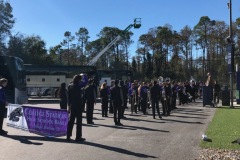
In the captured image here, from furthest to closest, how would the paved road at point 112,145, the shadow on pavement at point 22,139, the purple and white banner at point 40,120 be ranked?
the purple and white banner at point 40,120, the shadow on pavement at point 22,139, the paved road at point 112,145

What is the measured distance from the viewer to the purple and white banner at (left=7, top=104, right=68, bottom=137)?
37.8 ft

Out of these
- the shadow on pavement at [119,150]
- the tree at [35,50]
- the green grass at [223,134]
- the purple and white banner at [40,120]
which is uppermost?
the tree at [35,50]

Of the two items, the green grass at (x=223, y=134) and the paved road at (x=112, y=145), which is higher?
the green grass at (x=223, y=134)

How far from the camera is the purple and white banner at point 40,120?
11.5m

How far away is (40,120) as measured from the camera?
1218 cm

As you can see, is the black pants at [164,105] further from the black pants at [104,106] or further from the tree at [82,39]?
the tree at [82,39]

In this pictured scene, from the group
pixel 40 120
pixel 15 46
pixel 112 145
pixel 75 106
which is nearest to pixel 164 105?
pixel 40 120

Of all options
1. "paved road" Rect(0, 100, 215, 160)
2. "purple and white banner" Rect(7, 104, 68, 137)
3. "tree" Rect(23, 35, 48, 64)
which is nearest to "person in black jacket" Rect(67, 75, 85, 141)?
"purple and white banner" Rect(7, 104, 68, 137)

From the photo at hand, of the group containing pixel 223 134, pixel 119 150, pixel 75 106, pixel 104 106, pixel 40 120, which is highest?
pixel 75 106

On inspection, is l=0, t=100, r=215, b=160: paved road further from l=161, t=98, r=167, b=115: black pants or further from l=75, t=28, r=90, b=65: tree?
l=75, t=28, r=90, b=65: tree

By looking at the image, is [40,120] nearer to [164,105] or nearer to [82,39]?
[164,105]

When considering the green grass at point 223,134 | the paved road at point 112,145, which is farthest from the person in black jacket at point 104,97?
the green grass at point 223,134

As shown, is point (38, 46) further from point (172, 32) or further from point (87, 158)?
point (87, 158)

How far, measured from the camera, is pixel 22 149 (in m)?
9.86
